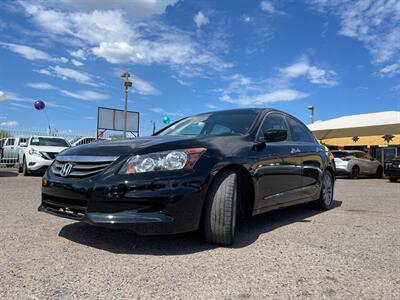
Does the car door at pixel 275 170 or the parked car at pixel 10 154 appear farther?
the parked car at pixel 10 154

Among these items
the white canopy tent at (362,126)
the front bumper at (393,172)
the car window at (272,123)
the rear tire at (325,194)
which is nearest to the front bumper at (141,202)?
the car window at (272,123)

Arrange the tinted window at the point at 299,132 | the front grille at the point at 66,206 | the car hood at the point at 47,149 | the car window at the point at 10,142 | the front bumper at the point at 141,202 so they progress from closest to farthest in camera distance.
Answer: the front bumper at the point at 141,202 → the front grille at the point at 66,206 → the tinted window at the point at 299,132 → the car hood at the point at 47,149 → the car window at the point at 10,142

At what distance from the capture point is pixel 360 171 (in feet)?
54.2

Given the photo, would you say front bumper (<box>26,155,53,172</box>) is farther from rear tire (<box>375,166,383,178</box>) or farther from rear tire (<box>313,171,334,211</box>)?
rear tire (<box>375,166,383,178</box>)

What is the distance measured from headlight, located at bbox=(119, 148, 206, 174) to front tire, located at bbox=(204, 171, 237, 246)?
1.15 feet

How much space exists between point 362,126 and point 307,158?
12655 millimetres

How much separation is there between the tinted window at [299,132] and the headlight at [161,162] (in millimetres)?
2364

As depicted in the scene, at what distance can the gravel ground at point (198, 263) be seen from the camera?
8.21ft

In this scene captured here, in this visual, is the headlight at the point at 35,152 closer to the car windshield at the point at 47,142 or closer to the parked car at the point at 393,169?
the car windshield at the point at 47,142

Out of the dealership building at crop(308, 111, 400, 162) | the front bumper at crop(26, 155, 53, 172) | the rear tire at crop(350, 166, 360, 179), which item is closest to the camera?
the front bumper at crop(26, 155, 53, 172)

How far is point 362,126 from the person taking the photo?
54.5 feet

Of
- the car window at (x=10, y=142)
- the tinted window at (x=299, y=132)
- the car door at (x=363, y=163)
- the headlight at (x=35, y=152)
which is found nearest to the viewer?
the tinted window at (x=299, y=132)

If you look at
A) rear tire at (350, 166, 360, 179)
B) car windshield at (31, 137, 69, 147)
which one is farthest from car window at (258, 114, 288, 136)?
rear tire at (350, 166, 360, 179)

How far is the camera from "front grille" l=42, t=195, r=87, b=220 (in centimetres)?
326
